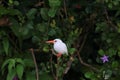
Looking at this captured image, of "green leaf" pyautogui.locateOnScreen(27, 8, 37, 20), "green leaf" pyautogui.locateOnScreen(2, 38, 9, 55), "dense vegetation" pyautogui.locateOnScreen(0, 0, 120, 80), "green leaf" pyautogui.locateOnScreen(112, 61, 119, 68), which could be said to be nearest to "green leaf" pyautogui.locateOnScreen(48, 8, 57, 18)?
"dense vegetation" pyautogui.locateOnScreen(0, 0, 120, 80)

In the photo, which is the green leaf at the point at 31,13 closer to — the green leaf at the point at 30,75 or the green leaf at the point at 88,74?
the green leaf at the point at 30,75

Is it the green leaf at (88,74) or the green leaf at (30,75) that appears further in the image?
the green leaf at (30,75)

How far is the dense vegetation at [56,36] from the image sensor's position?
2967 millimetres

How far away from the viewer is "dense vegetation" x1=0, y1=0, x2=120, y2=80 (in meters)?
2.97

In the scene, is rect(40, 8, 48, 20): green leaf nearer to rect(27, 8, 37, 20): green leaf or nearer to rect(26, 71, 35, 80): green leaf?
rect(27, 8, 37, 20): green leaf

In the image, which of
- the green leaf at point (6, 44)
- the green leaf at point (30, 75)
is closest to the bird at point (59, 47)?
the green leaf at point (30, 75)

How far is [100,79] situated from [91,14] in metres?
0.60

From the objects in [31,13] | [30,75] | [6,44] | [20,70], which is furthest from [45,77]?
[31,13]

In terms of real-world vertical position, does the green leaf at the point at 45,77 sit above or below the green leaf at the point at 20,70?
below

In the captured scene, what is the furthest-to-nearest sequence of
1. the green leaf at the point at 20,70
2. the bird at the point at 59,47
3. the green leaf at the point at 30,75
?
the green leaf at the point at 30,75, the green leaf at the point at 20,70, the bird at the point at 59,47

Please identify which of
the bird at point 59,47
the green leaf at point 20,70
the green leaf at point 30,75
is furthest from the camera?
the green leaf at point 30,75

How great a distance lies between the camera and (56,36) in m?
3.10

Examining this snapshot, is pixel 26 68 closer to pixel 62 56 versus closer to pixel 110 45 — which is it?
pixel 62 56

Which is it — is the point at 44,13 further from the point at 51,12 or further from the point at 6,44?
the point at 6,44
